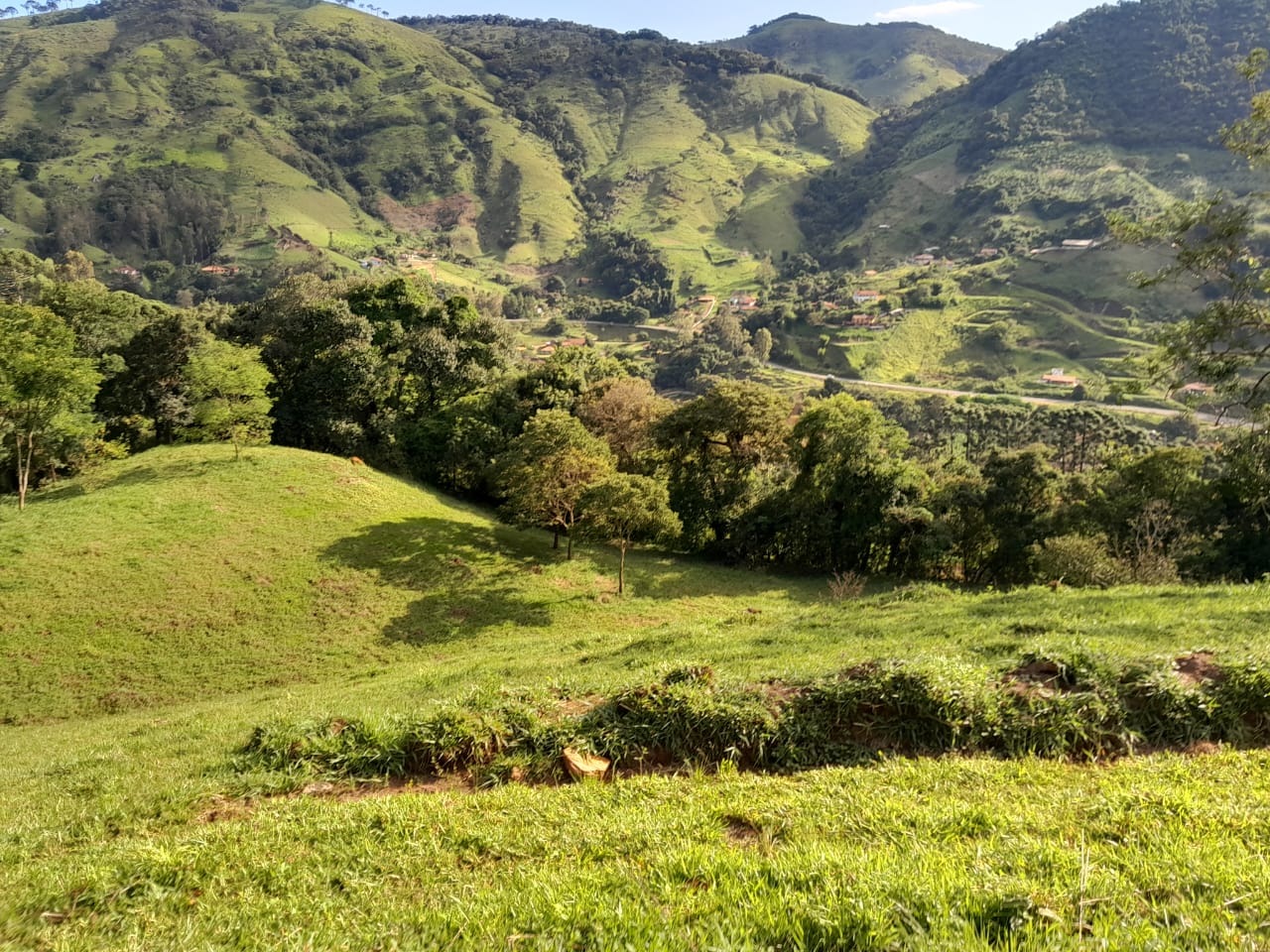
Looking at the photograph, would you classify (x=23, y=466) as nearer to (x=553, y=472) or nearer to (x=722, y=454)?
(x=553, y=472)

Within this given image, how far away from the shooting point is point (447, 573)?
87.0ft

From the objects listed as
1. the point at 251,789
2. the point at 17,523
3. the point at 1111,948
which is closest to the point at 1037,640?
the point at 1111,948

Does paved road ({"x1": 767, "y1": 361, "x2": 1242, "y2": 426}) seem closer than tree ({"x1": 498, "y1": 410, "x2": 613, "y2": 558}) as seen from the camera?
No

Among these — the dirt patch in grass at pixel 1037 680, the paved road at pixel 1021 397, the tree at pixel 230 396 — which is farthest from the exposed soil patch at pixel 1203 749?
the paved road at pixel 1021 397

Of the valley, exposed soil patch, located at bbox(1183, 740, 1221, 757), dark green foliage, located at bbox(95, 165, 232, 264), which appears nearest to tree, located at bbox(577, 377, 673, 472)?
the valley

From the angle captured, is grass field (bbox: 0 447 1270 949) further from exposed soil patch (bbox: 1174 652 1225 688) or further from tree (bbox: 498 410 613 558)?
tree (bbox: 498 410 613 558)

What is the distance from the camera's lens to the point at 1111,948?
323 centimetres

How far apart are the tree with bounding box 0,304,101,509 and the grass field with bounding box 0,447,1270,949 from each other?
1464 centimetres

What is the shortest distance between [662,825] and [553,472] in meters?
24.3

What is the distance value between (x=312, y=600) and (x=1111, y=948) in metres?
24.7

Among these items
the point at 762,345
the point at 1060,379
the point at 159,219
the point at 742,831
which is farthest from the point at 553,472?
the point at 159,219

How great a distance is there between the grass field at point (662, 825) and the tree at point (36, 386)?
48.0 ft

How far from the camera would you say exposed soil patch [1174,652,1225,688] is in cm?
759

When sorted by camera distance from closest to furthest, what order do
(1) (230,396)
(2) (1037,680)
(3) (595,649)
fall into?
(2) (1037,680) → (3) (595,649) → (1) (230,396)
